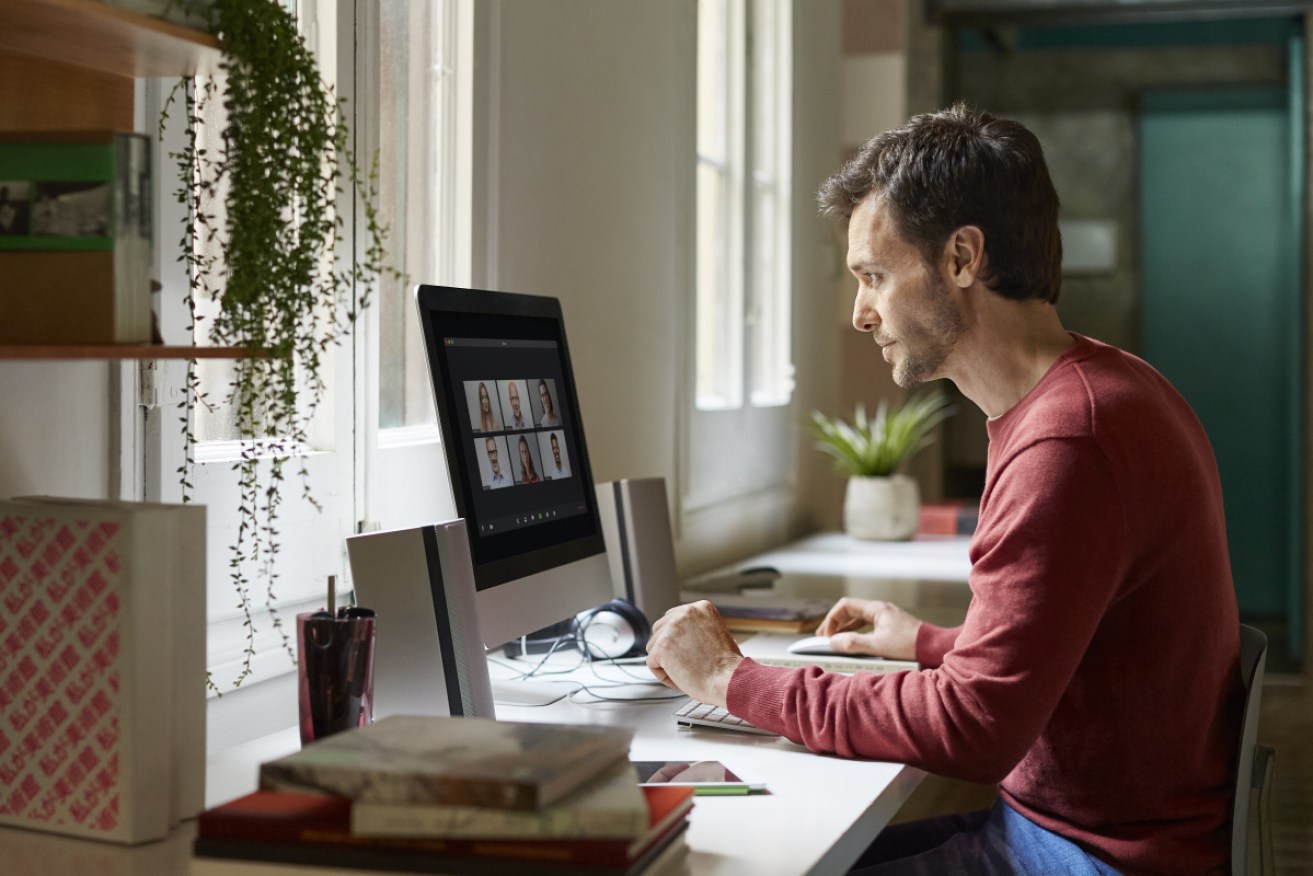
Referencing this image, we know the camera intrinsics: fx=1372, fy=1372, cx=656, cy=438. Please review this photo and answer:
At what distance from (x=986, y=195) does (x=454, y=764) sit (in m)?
1.01

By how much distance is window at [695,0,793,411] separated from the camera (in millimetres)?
3584

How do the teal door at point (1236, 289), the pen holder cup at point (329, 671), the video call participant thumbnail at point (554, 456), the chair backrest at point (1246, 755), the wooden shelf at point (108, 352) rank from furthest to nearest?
the teal door at point (1236, 289) → the video call participant thumbnail at point (554, 456) → the chair backrest at point (1246, 755) → the pen holder cup at point (329, 671) → the wooden shelf at point (108, 352)

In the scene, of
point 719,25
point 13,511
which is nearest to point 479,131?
point 13,511

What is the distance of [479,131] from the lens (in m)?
2.23

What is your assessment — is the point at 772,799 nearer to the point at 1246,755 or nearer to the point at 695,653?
the point at 695,653

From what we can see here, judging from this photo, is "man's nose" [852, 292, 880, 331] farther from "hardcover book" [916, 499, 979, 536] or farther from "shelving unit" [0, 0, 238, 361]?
"hardcover book" [916, 499, 979, 536]

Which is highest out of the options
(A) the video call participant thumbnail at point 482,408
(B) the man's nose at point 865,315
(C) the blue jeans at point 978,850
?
(B) the man's nose at point 865,315

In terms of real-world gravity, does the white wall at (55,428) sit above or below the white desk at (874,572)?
above

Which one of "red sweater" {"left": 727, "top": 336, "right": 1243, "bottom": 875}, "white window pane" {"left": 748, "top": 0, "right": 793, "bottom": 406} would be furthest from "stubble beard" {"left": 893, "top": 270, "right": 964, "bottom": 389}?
"white window pane" {"left": 748, "top": 0, "right": 793, "bottom": 406}

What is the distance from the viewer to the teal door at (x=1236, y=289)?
6.78 meters

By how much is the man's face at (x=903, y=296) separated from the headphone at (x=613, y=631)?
1.82 ft

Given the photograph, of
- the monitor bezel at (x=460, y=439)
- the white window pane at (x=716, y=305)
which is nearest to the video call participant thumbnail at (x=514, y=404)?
the monitor bezel at (x=460, y=439)

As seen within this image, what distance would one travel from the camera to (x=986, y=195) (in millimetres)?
1688

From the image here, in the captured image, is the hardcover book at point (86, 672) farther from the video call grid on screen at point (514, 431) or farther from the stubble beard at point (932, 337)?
the stubble beard at point (932, 337)
